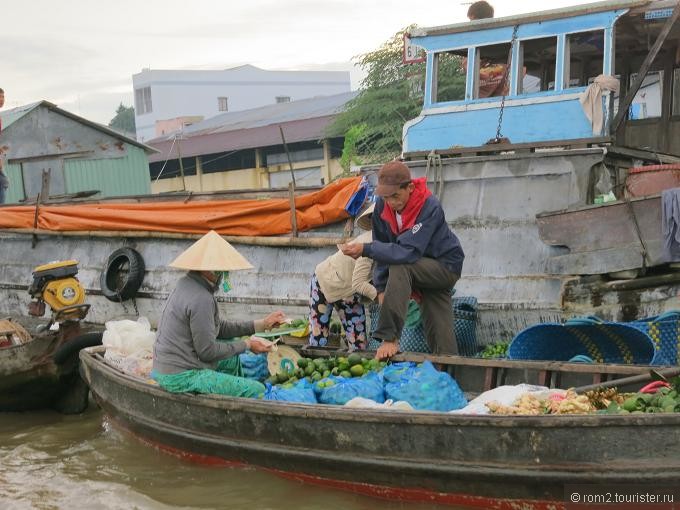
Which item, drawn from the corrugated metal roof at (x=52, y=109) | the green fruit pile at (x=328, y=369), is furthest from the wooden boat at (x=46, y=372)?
the corrugated metal roof at (x=52, y=109)

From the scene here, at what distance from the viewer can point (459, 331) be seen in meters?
8.05

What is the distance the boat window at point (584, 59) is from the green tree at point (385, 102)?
9230 millimetres

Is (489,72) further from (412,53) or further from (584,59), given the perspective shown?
(412,53)

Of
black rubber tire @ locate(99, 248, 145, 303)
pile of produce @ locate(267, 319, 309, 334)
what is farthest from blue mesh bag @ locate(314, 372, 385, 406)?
black rubber tire @ locate(99, 248, 145, 303)

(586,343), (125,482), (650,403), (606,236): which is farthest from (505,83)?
(125,482)

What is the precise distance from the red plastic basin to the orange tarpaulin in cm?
268

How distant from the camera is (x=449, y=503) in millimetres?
5160

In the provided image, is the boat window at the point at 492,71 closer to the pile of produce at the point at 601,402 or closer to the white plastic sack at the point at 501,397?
the white plastic sack at the point at 501,397

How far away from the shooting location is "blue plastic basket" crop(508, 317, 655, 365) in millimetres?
6453

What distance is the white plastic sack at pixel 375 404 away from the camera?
216 inches

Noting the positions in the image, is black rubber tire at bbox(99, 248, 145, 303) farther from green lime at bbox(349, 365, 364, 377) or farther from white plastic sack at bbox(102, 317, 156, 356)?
green lime at bbox(349, 365, 364, 377)

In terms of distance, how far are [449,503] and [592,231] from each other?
139 inches

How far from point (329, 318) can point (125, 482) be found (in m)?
2.44

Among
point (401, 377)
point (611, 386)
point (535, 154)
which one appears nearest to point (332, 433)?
point (401, 377)
